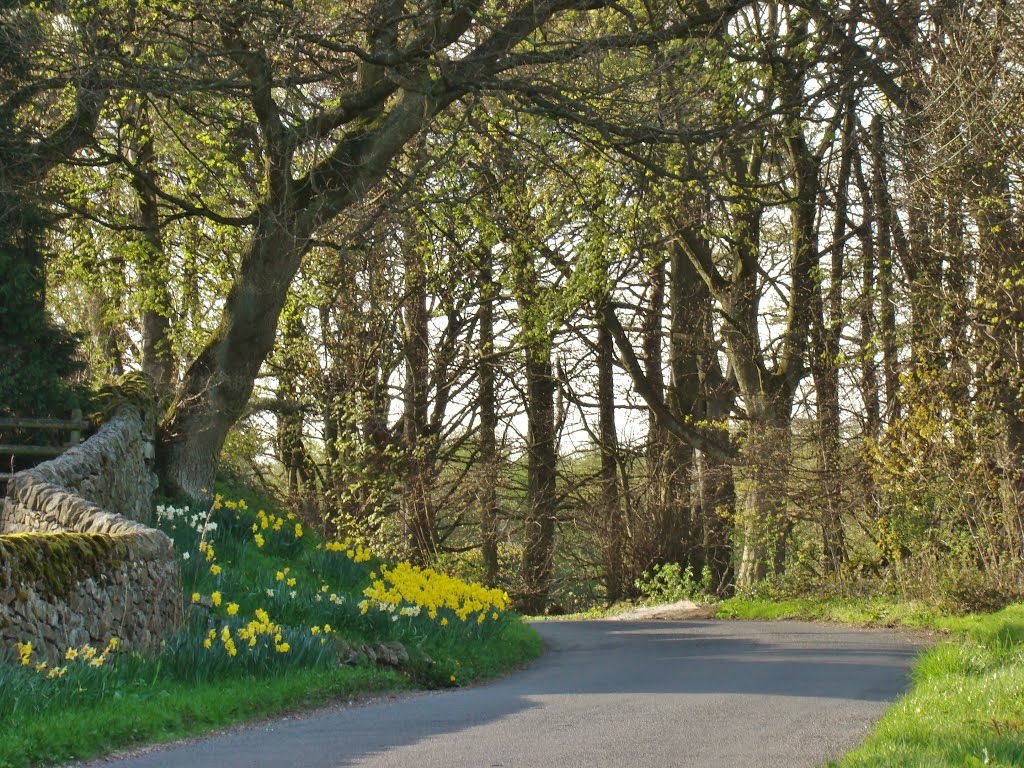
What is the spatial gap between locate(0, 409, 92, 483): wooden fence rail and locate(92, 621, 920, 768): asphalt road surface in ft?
20.7

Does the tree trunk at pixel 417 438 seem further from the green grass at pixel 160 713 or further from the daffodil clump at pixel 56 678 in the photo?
→ the daffodil clump at pixel 56 678

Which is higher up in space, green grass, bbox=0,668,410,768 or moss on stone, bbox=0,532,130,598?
moss on stone, bbox=0,532,130,598

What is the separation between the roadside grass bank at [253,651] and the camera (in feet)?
22.7

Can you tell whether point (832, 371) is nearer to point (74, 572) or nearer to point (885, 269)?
point (885, 269)

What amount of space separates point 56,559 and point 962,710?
5.79 meters

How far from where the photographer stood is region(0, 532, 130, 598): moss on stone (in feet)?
25.0

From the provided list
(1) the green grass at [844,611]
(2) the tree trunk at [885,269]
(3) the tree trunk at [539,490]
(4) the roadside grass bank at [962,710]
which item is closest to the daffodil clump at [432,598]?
(4) the roadside grass bank at [962,710]

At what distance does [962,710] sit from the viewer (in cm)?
707

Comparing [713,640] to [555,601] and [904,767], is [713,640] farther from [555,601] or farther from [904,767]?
[555,601]

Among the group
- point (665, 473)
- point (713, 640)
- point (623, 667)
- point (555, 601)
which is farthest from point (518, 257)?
point (623, 667)

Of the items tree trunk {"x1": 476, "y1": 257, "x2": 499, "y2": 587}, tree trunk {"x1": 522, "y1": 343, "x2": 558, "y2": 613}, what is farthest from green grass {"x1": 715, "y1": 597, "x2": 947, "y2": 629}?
tree trunk {"x1": 476, "y1": 257, "x2": 499, "y2": 587}

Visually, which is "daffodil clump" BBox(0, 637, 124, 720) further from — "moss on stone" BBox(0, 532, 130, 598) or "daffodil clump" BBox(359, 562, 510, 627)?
"daffodil clump" BBox(359, 562, 510, 627)

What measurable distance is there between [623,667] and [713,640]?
2755 millimetres

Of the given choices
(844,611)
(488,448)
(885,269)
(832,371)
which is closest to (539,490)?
(488,448)
